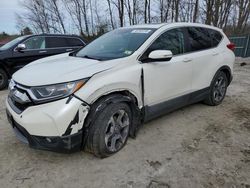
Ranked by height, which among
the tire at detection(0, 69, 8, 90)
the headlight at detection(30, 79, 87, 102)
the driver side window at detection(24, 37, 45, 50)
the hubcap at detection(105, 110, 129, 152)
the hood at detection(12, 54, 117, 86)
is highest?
the hood at detection(12, 54, 117, 86)

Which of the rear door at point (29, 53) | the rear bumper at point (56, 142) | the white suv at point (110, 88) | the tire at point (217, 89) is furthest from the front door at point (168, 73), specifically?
the rear door at point (29, 53)

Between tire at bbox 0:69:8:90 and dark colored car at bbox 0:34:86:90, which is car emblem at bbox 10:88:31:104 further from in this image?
tire at bbox 0:69:8:90

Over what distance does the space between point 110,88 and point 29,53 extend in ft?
16.9

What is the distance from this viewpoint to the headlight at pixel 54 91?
223cm

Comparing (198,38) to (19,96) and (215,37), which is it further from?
(19,96)

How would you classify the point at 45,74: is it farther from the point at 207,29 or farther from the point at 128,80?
the point at 207,29

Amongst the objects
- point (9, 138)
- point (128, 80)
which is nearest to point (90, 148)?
point (128, 80)

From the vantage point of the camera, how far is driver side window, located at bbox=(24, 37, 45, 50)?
6.74 m

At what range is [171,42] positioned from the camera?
11.1 ft

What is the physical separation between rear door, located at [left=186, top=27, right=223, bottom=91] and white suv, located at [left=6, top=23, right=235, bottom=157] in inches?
0.7

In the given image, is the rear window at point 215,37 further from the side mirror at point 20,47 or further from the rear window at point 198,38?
the side mirror at point 20,47

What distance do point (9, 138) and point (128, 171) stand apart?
1934 mm

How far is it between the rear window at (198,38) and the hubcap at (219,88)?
0.81 meters

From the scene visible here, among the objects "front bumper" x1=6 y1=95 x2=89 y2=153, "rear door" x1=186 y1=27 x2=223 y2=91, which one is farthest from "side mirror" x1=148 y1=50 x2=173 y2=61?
"front bumper" x1=6 y1=95 x2=89 y2=153
